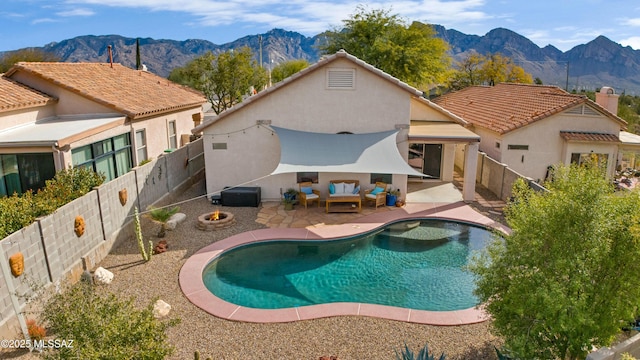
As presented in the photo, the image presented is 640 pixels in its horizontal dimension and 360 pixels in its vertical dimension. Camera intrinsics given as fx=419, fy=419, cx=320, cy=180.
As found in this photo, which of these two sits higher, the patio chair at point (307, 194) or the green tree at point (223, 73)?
the green tree at point (223, 73)

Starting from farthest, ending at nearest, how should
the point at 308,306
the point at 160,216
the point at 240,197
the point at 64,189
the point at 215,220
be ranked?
the point at 240,197 < the point at 215,220 < the point at 160,216 < the point at 64,189 < the point at 308,306

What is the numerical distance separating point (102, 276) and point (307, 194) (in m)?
11.2

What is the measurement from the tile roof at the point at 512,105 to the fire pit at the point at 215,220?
18.3 meters

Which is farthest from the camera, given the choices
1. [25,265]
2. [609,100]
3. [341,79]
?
[609,100]

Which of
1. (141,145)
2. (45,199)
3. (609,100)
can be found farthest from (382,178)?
(609,100)

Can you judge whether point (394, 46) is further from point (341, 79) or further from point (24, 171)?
point (24, 171)

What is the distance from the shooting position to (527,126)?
27.3m

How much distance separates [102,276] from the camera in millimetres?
14453

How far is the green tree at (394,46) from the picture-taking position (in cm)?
4566

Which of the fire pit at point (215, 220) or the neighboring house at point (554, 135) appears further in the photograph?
the neighboring house at point (554, 135)

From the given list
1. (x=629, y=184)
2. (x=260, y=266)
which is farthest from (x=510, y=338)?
(x=629, y=184)

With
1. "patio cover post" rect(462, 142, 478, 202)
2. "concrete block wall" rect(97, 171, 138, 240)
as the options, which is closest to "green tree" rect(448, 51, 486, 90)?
"patio cover post" rect(462, 142, 478, 202)

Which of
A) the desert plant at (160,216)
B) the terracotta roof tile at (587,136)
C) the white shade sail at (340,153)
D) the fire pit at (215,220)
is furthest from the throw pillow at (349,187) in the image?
the terracotta roof tile at (587,136)

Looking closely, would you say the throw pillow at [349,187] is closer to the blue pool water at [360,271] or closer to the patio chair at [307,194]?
the patio chair at [307,194]
